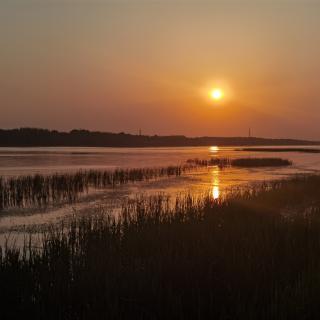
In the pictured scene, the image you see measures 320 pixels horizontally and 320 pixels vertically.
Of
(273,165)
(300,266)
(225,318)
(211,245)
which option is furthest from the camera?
(273,165)

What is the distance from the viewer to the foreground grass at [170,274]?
6.97m

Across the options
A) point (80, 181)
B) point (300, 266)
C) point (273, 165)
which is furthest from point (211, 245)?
point (273, 165)

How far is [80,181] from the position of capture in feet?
93.4

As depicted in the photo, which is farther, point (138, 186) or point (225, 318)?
point (138, 186)

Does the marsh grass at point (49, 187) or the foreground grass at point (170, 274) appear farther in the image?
the marsh grass at point (49, 187)

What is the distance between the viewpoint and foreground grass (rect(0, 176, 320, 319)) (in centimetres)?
697

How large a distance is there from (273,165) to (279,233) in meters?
44.1

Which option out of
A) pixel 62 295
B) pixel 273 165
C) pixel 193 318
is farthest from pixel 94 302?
pixel 273 165

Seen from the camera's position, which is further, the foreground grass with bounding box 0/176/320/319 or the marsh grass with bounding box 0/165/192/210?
the marsh grass with bounding box 0/165/192/210

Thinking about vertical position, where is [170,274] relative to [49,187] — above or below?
above

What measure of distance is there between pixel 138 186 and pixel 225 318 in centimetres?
2350

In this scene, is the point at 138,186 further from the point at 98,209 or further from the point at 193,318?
the point at 193,318

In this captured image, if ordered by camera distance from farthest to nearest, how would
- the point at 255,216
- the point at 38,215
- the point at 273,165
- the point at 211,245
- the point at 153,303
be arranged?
the point at 273,165
the point at 38,215
the point at 255,216
the point at 211,245
the point at 153,303

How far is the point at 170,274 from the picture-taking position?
8.17 metres
